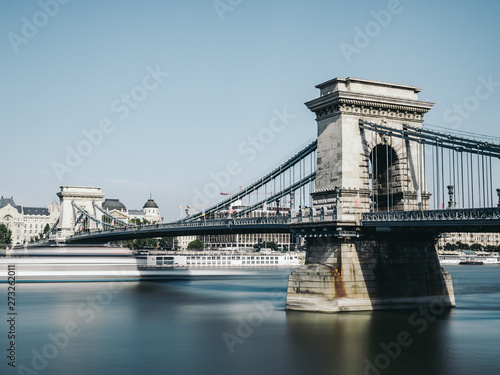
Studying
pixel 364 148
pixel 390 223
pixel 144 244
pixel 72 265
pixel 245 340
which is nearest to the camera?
pixel 245 340

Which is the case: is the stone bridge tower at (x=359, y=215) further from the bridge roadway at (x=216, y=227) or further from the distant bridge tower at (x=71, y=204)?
the distant bridge tower at (x=71, y=204)

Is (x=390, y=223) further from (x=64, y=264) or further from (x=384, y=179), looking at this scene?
(x=64, y=264)

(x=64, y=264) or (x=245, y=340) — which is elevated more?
(x=64, y=264)

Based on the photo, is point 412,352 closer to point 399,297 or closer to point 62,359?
point 399,297

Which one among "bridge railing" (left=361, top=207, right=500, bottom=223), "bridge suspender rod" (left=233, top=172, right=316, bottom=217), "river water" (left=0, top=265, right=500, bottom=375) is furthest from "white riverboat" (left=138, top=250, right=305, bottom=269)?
"bridge railing" (left=361, top=207, right=500, bottom=223)

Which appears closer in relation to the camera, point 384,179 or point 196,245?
point 384,179

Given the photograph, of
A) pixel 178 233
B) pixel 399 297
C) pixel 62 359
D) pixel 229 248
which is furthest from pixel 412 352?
pixel 229 248

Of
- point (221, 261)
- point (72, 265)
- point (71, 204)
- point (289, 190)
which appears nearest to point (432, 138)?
A: point (289, 190)
